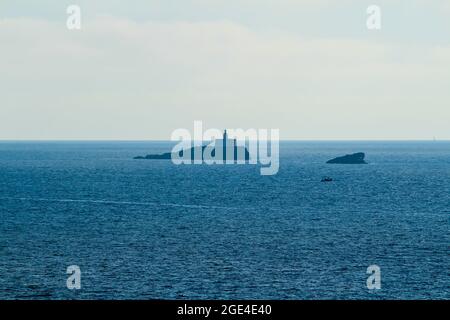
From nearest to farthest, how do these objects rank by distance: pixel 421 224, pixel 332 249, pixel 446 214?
pixel 332 249, pixel 421 224, pixel 446 214

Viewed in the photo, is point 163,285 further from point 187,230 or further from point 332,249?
point 187,230

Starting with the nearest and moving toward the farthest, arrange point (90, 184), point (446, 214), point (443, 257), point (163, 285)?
point (163, 285) → point (443, 257) → point (446, 214) → point (90, 184)

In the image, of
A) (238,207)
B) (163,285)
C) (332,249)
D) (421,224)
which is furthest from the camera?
(238,207)

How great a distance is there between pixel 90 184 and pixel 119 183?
8.33m

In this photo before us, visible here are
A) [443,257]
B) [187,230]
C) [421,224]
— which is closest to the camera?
[443,257]

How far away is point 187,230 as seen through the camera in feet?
312

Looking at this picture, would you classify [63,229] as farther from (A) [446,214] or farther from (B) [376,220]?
(A) [446,214]

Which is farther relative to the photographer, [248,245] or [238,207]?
[238,207]

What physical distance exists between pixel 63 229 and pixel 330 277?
47.7 m

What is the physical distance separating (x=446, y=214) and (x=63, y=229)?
6716 cm

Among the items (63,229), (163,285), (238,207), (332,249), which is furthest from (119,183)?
(163,285)

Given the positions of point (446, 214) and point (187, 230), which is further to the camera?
point (446, 214)

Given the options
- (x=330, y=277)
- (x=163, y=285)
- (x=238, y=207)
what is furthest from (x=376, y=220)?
(x=163, y=285)

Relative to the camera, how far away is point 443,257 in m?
73.6
